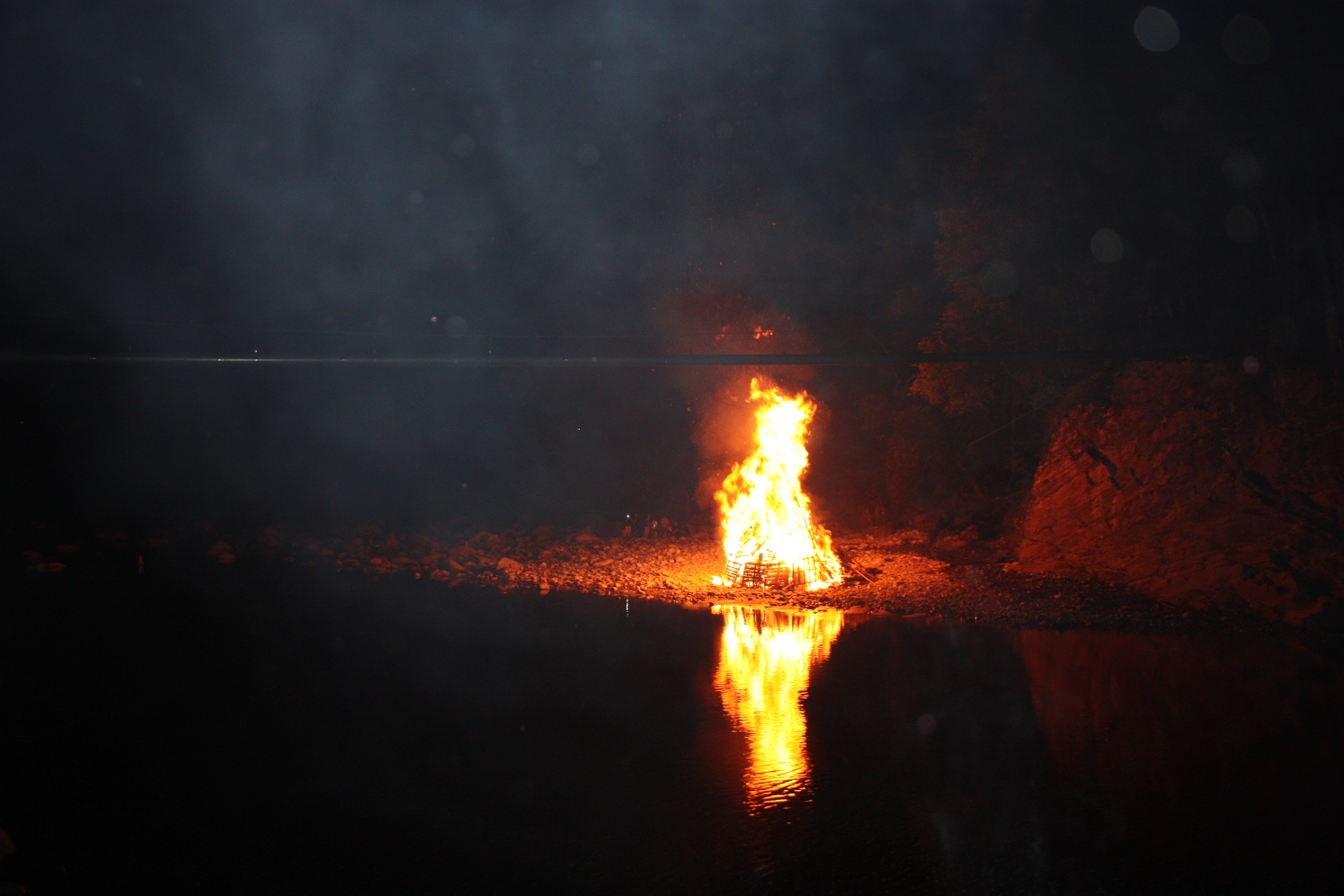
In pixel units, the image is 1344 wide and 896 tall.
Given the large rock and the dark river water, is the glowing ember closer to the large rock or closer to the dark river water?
the dark river water

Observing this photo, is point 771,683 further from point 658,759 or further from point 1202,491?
point 1202,491

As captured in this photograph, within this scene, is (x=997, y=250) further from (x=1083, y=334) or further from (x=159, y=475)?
(x=159, y=475)

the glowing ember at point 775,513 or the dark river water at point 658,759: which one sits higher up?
the glowing ember at point 775,513

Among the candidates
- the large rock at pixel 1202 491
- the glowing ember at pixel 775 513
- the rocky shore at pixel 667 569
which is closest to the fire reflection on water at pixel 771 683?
the rocky shore at pixel 667 569

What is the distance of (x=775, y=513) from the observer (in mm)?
10219

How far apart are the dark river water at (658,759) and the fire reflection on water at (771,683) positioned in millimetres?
28

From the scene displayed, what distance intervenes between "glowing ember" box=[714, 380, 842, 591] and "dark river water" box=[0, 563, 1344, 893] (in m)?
2.00

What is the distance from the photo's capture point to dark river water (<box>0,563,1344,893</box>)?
3.19 m

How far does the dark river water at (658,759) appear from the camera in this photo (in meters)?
3.19

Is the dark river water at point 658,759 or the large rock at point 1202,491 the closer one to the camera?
the dark river water at point 658,759

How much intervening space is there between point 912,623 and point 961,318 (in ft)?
16.2

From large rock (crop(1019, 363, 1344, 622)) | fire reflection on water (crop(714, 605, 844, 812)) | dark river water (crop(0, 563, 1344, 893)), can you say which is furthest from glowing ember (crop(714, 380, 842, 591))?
large rock (crop(1019, 363, 1344, 622))

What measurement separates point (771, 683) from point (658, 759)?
1.51 meters

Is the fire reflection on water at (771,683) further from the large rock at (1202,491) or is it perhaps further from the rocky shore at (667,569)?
the large rock at (1202,491)
